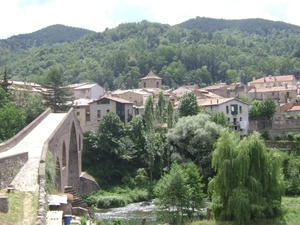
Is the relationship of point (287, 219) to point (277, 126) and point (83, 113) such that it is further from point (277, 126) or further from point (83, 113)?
point (83, 113)

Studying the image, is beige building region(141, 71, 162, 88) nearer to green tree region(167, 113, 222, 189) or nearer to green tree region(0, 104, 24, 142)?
green tree region(167, 113, 222, 189)

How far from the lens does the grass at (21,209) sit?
17812 mm

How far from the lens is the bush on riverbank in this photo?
48312mm

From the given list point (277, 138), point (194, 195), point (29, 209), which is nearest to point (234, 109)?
point (277, 138)

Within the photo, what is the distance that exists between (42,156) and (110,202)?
2229 centimetres

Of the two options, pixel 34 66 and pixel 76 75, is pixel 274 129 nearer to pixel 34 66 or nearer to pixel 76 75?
pixel 76 75

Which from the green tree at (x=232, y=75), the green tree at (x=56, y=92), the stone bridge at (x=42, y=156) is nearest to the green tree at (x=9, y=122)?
the stone bridge at (x=42, y=156)

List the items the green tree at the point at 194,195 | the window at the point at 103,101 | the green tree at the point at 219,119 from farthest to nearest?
1. the window at the point at 103,101
2. the green tree at the point at 219,119
3. the green tree at the point at 194,195

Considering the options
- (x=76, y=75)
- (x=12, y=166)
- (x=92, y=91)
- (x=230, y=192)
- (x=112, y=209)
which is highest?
(x=76, y=75)

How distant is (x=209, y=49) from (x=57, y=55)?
175ft

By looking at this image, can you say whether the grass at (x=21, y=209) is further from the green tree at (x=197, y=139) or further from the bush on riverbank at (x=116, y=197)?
the green tree at (x=197, y=139)

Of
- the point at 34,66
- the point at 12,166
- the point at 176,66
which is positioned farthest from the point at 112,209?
the point at 34,66

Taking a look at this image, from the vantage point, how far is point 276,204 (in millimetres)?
30375

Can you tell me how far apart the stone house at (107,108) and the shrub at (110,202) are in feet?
63.3
